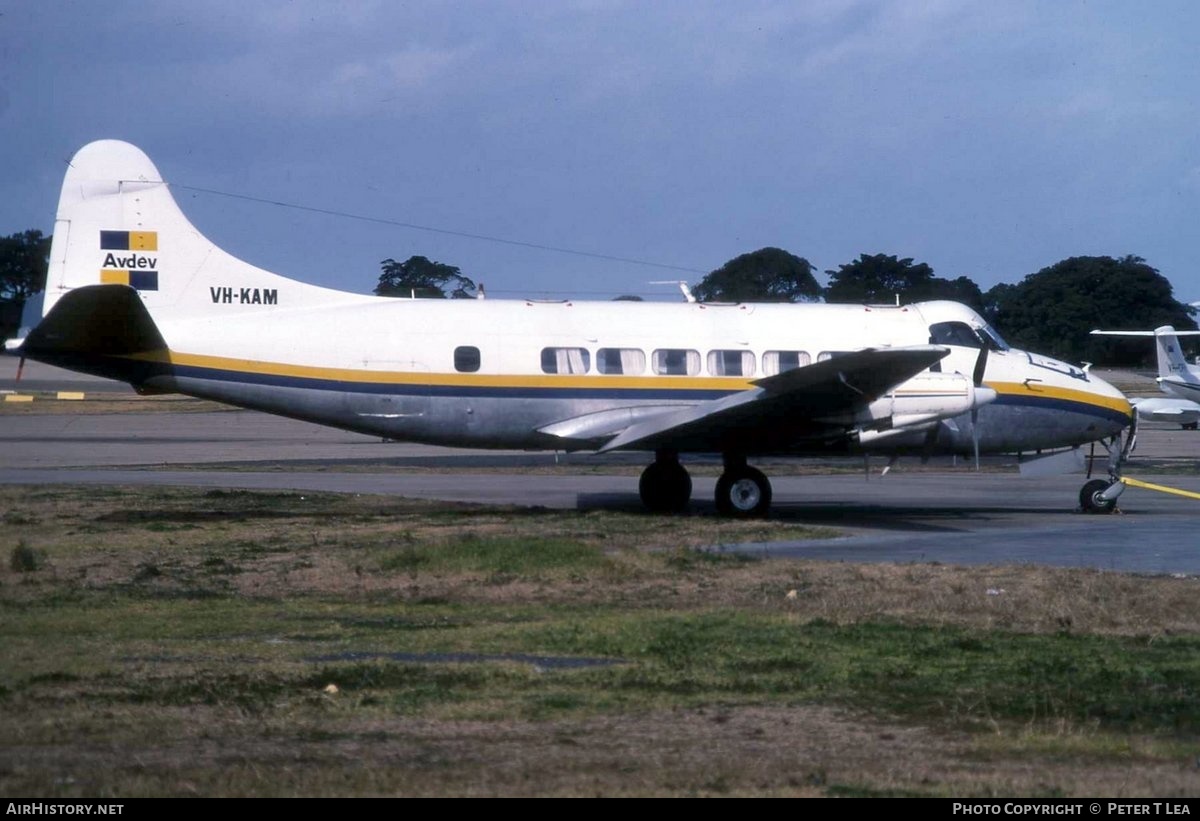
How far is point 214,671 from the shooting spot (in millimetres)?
9094

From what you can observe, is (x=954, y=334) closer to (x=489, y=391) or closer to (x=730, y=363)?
(x=730, y=363)

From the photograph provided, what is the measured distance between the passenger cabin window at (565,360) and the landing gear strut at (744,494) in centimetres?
282

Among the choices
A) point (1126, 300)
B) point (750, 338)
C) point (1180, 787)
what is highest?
point (1126, 300)

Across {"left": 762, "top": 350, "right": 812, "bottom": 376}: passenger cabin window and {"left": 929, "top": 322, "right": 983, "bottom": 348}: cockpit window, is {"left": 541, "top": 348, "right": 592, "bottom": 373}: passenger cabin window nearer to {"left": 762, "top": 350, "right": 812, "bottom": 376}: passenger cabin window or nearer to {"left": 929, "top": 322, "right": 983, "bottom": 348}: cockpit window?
{"left": 762, "top": 350, "right": 812, "bottom": 376}: passenger cabin window

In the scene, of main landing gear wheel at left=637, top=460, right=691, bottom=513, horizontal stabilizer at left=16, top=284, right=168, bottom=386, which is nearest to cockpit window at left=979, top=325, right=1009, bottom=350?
main landing gear wheel at left=637, top=460, right=691, bottom=513

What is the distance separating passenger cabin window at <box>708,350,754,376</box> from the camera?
20922 millimetres

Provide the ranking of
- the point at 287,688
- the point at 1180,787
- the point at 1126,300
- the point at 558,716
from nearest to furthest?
1. the point at 1180,787
2. the point at 558,716
3. the point at 287,688
4. the point at 1126,300

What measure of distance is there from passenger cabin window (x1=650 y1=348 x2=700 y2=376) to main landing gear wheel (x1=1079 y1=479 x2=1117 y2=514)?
6704mm

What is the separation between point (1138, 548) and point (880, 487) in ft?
31.7

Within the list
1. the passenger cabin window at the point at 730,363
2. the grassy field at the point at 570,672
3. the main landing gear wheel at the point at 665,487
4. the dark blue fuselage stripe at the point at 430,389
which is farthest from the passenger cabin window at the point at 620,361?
the grassy field at the point at 570,672

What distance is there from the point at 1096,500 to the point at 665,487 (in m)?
6.94

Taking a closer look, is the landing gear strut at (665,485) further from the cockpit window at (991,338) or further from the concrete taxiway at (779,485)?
the cockpit window at (991,338)

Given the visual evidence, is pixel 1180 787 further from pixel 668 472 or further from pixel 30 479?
pixel 30 479
